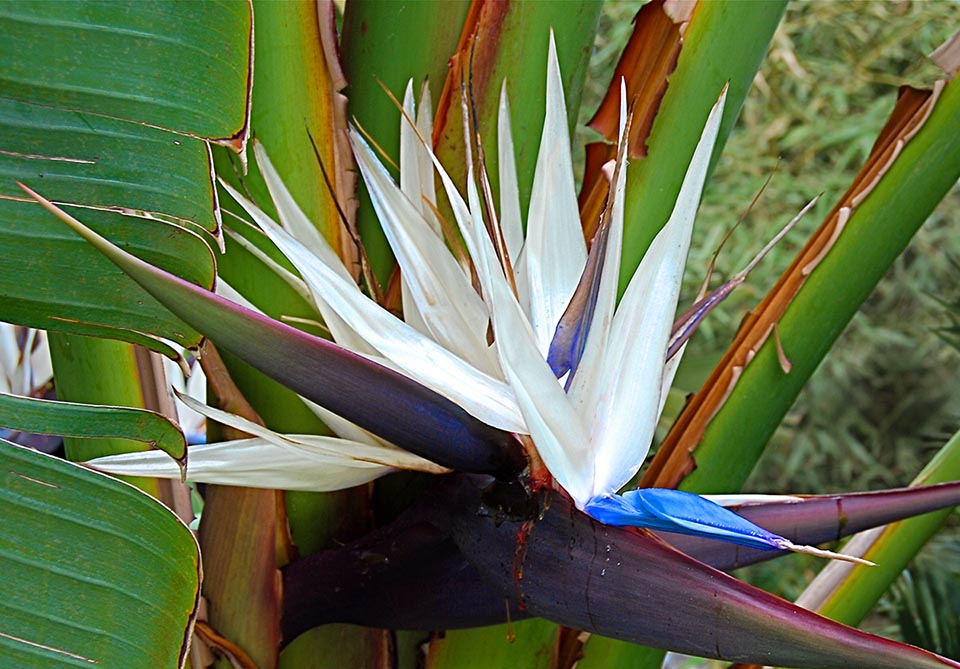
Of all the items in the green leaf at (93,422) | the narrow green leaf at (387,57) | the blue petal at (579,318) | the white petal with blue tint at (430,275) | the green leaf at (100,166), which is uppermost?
the narrow green leaf at (387,57)

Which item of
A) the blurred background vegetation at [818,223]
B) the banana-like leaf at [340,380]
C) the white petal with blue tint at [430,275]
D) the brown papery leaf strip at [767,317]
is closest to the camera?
the banana-like leaf at [340,380]

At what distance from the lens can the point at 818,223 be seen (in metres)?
1.57

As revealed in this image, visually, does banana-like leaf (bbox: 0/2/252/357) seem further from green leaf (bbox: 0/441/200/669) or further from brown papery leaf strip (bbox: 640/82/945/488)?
brown papery leaf strip (bbox: 640/82/945/488)

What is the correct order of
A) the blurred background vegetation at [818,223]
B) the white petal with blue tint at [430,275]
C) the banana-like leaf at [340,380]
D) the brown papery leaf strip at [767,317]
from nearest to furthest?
1. the banana-like leaf at [340,380]
2. the white petal with blue tint at [430,275]
3. the brown papery leaf strip at [767,317]
4. the blurred background vegetation at [818,223]

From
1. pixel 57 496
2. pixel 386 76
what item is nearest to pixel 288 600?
pixel 57 496

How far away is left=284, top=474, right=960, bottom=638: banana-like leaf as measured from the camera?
0.33 meters

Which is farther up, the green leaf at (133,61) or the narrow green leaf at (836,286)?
the green leaf at (133,61)

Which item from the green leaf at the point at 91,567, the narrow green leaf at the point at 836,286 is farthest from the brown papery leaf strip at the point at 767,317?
the green leaf at the point at 91,567

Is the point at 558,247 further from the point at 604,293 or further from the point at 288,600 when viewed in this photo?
the point at 288,600

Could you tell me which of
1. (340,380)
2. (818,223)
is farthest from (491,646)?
(818,223)

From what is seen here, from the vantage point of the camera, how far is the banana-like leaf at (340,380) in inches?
9.3

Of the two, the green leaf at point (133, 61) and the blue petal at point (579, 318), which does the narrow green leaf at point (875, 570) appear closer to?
the blue petal at point (579, 318)

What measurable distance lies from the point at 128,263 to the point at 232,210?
0.17m

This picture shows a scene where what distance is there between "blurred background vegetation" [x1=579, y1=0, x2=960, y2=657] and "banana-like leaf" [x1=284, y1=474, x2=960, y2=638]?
1010mm
